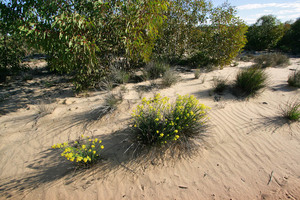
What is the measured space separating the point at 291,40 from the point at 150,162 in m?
16.6

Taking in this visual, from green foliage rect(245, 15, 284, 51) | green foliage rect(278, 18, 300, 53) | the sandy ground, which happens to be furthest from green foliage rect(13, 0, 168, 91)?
green foliage rect(278, 18, 300, 53)

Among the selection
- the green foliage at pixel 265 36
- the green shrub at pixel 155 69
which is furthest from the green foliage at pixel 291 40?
the green shrub at pixel 155 69

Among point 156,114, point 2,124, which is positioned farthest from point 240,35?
point 2,124

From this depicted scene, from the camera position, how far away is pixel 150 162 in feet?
8.34

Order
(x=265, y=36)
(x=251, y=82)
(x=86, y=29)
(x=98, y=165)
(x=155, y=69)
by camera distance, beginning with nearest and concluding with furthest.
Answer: (x=98, y=165) < (x=86, y=29) < (x=251, y=82) < (x=155, y=69) < (x=265, y=36)

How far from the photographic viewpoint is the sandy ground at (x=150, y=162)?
2213 mm

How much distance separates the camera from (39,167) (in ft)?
8.67

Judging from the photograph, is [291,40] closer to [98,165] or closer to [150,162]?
[150,162]

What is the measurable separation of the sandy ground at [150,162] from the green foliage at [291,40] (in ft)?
37.5

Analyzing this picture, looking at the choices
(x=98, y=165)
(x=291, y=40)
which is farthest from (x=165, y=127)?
(x=291, y=40)

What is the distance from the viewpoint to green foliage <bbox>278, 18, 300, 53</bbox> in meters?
11.9

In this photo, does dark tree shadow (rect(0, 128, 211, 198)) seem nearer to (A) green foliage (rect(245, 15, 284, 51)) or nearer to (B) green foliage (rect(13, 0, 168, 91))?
(B) green foliage (rect(13, 0, 168, 91))

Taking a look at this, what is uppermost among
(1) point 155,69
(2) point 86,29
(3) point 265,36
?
(3) point 265,36

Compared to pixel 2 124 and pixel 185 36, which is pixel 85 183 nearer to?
pixel 2 124
